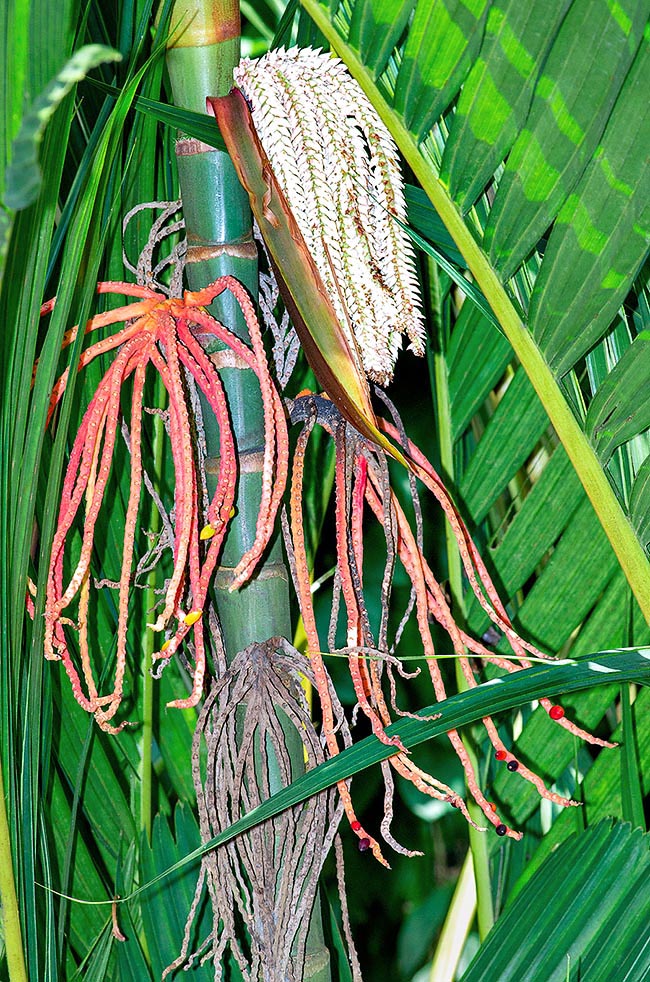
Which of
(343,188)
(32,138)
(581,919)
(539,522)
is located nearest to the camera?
(32,138)

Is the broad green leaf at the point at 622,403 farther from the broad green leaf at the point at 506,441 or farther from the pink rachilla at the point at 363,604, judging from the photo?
the broad green leaf at the point at 506,441

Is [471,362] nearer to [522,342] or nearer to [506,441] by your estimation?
[506,441]

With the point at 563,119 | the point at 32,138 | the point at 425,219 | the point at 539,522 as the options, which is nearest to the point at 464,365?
the point at 539,522

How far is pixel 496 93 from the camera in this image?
427 millimetres

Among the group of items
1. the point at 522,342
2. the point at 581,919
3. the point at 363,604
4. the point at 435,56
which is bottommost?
the point at 581,919

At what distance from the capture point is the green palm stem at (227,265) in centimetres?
40

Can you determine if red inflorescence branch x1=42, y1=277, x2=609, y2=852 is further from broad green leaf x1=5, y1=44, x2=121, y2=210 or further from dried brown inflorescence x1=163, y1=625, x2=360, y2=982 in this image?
broad green leaf x1=5, y1=44, x2=121, y2=210

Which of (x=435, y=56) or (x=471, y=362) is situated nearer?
(x=435, y=56)

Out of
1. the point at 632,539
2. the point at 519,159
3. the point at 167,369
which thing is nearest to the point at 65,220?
the point at 167,369

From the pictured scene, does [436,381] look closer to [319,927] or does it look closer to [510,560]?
[510,560]

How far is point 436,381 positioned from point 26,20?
56 cm

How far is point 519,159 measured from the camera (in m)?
0.44

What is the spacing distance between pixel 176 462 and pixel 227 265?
10cm

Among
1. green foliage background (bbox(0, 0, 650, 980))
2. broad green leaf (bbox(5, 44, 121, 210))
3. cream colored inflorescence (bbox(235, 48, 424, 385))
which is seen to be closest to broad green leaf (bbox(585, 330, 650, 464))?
green foliage background (bbox(0, 0, 650, 980))
